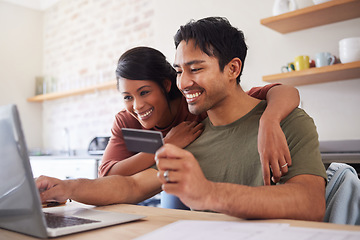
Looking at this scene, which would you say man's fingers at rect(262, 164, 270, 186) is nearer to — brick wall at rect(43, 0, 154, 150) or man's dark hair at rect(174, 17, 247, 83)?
man's dark hair at rect(174, 17, 247, 83)

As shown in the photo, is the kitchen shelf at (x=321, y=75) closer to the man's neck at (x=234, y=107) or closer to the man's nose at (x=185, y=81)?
the man's neck at (x=234, y=107)

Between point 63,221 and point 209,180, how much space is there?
459mm

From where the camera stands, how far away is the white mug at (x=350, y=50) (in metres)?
2.17

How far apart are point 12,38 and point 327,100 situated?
4252 millimetres

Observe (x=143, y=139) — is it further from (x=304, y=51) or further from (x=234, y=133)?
Answer: (x=304, y=51)

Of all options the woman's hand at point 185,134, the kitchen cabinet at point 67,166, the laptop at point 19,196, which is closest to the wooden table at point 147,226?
the laptop at point 19,196

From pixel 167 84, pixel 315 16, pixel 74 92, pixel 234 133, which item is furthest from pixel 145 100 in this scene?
pixel 74 92

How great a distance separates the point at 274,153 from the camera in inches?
37.9

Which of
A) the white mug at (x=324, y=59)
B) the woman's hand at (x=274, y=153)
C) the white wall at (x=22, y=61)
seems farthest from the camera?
the white wall at (x=22, y=61)

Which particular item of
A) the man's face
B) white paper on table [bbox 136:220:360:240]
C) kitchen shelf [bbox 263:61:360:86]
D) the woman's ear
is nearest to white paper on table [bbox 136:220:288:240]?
white paper on table [bbox 136:220:360:240]

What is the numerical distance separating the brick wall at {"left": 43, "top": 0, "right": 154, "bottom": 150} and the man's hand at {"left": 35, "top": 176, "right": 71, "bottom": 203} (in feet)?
9.36

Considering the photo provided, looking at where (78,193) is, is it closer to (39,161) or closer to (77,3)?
(39,161)

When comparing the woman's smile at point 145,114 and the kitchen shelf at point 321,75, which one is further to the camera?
the kitchen shelf at point 321,75

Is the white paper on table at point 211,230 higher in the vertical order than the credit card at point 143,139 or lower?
lower
